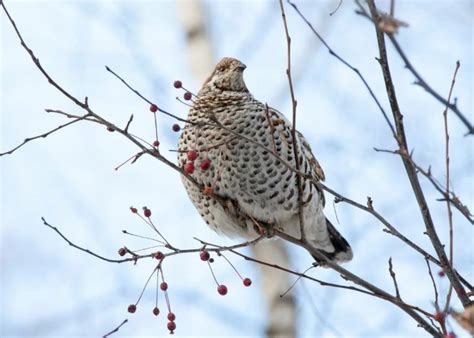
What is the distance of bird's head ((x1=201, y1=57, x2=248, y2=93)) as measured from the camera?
16.6 ft

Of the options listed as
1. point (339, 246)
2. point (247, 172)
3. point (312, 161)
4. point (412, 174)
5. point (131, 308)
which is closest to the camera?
point (412, 174)

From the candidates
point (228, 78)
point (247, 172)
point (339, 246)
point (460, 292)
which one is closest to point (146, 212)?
point (247, 172)

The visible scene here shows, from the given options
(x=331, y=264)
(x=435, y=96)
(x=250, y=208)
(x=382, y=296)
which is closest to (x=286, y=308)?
(x=250, y=208)

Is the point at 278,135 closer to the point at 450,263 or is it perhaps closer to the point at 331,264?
the point at 331,264

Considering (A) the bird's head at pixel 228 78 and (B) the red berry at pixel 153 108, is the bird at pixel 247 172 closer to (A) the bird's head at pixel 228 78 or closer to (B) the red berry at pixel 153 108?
(A) the bird's head at pixel 228 78

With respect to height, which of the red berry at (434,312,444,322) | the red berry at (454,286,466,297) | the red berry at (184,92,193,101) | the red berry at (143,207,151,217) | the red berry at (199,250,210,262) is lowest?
the red berry at (434,312,444,322)

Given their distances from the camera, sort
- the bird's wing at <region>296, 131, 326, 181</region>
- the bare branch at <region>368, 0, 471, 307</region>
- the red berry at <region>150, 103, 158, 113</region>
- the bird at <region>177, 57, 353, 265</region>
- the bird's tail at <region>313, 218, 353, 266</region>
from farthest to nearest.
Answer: the bird's tail at <region>313, 218, 353, 266</region> → the bird's wing at <region>296, 131, 326, 181</region> → the bird at <region>177, 57, 353, 265</region> → the red berry at <region>150, 103, 158, 113</region> → the bare branch at <region>368, 0, 471, 307</region>

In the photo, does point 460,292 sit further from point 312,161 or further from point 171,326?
point 312,161

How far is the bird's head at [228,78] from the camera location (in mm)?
5062

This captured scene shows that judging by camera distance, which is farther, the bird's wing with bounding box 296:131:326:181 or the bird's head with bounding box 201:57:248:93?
the bird's head with bounding box 201:57:248:93

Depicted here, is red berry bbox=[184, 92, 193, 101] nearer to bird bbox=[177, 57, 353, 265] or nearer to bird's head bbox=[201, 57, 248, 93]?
bird bbox=[177, 57, 353, 265]

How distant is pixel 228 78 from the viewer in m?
5.07

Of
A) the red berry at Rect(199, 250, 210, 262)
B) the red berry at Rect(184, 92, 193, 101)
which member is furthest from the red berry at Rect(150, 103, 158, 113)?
the red berry at Rect(199, 250, 210, 262)

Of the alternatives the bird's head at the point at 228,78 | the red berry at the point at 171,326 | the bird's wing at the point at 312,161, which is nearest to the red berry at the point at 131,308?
the red berry at the point at 171,326
